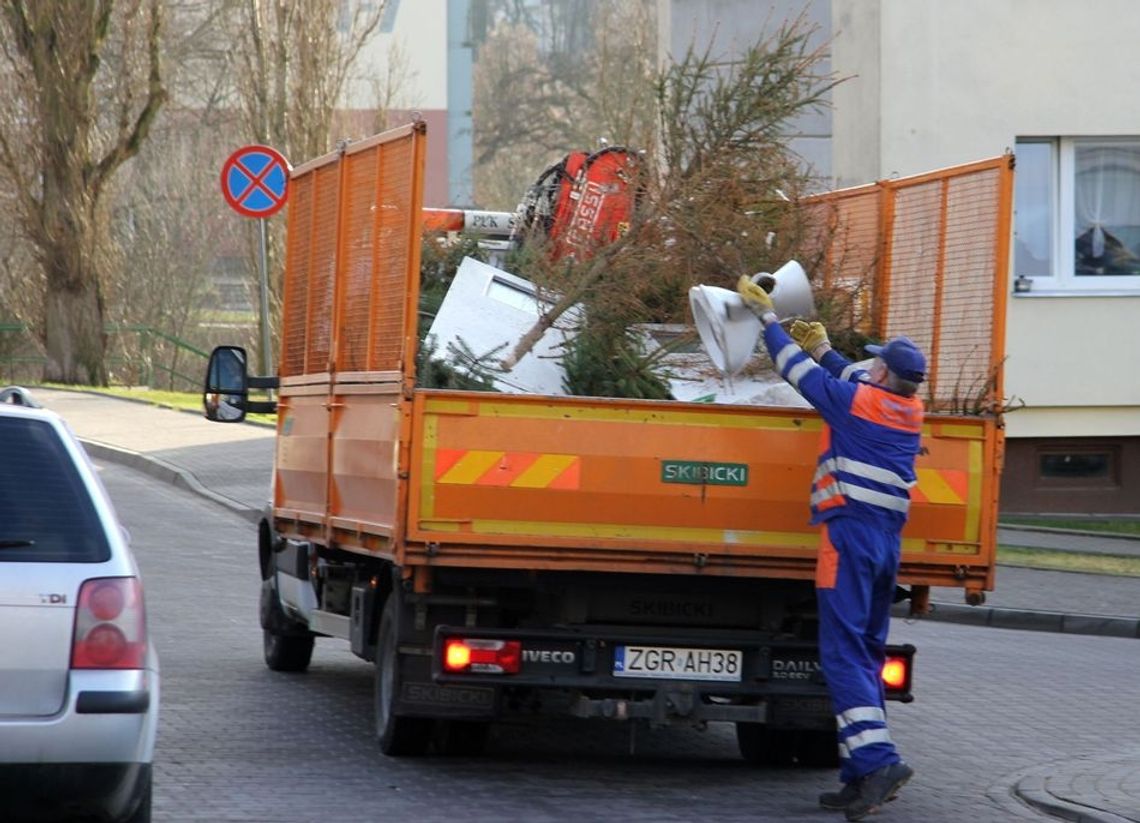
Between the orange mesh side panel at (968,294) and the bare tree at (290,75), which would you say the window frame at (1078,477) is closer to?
the orange mesh side panel at (968,294)

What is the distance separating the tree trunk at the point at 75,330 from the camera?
31.9 metres

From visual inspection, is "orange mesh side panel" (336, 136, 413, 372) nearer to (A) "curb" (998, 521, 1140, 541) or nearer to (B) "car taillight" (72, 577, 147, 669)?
(B) "car taillight" (72, 577, 147, 669)

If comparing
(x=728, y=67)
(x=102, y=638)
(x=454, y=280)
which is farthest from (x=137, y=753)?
(x=728, y=67)

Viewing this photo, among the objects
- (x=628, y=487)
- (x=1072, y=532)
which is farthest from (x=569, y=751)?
(x=1072, y=532)

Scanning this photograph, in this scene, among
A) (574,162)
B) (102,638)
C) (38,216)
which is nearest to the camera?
(102,638)

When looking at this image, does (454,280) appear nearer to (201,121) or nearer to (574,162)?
(574,162)

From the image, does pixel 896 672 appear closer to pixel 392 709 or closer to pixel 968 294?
pixel 968 294

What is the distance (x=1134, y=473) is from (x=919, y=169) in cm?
368

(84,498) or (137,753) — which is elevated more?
(84,498)

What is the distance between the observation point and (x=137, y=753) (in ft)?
20.0

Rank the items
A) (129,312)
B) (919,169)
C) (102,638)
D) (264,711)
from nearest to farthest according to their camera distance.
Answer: (102,638) < (264,711) < (919,169) < (129,312)

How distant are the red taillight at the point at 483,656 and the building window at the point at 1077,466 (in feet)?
44.8

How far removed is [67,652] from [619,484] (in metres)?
2.48

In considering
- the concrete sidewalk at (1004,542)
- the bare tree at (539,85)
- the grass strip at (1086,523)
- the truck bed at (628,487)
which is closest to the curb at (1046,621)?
the concrete sidewalk at (1004,542)
